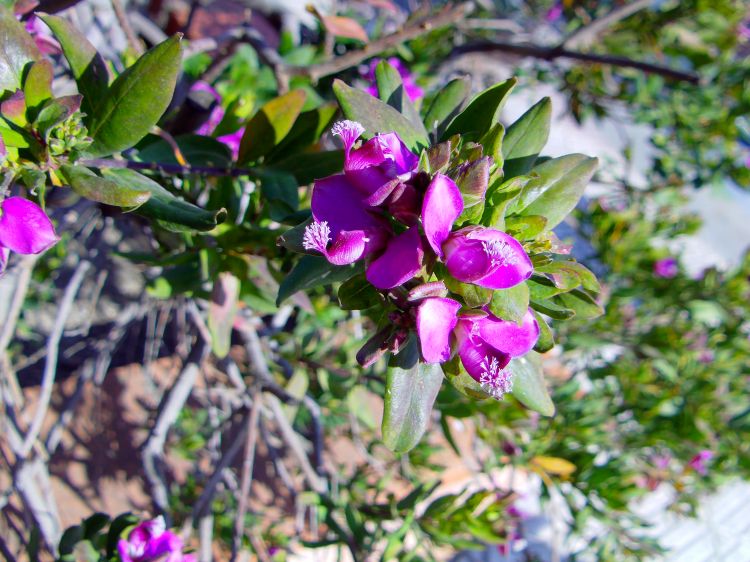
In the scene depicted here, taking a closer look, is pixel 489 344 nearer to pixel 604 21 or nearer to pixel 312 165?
pixel 312 165

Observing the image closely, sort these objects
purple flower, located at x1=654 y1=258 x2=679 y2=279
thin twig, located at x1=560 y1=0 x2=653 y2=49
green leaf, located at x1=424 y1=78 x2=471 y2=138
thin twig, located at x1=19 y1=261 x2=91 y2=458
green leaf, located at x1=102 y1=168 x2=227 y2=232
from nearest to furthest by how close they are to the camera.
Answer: green leaf, located at x1=102 y1=168 x2=227 y2=232 < green leaf, located at x1=424 y1=78 x2=471 y2=138 < thin twig, located at x1=19 y1=261 x2=91 y2=458 < thin twig, located at x1=560 y1=0 x2=653 y2=49 < purple flower, located at x1=654 y1=258 x2=679 y2=279

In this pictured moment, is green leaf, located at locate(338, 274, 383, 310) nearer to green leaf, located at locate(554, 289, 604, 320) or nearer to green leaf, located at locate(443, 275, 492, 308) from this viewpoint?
green leaf, located at locate(443, 275, 492, 308)

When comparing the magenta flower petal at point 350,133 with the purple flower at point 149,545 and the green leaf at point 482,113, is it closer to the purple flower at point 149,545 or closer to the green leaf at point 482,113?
the green leaf at point 482,113

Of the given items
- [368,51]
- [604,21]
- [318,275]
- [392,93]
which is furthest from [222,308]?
[604,21]

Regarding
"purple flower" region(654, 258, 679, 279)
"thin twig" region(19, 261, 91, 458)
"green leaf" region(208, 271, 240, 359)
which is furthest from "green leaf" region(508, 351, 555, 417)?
"purple flower" region(654, 258, 679, 279)

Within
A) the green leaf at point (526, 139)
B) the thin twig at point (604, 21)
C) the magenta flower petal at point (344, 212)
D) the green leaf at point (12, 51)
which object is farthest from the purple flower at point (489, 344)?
the thin twig at point (604, 21)
